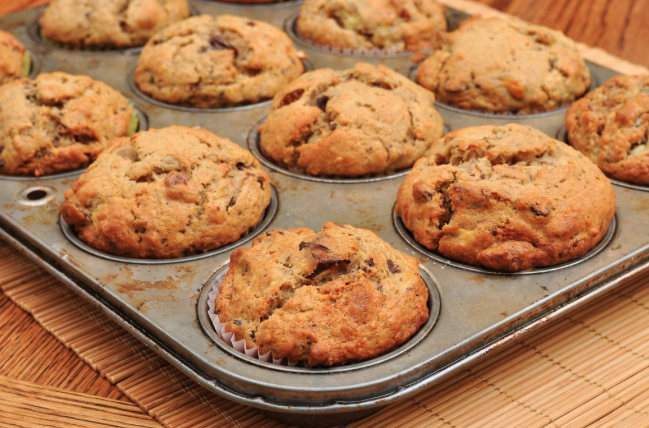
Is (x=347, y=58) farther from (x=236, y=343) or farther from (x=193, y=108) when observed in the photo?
(x=236, y=343)

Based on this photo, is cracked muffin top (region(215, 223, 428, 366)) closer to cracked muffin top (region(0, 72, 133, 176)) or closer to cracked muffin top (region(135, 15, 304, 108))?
cracked muffin top (region(0, 72, 133, 176))

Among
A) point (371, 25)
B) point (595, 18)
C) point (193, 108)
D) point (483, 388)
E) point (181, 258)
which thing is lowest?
point (483, 388)

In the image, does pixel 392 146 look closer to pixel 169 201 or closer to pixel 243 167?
pixel 243 167

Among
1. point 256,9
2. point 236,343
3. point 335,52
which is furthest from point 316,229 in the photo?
point 256,9

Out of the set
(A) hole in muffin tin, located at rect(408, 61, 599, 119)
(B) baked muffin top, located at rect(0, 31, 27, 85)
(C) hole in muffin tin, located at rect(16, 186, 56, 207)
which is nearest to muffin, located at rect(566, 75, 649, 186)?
(A) hole in muffin tin, located at rect(408, 61, 599, 119)

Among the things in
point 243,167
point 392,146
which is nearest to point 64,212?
point 243,167

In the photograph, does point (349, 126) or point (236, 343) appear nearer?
point (236, 343)

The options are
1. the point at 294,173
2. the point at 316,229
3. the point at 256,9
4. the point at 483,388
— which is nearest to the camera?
the point at 483,388
